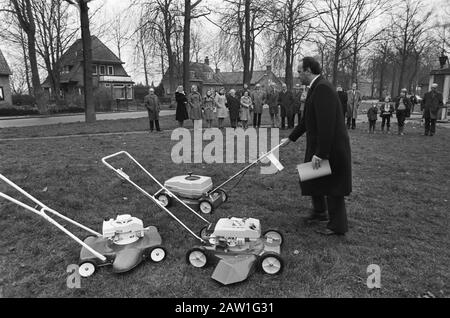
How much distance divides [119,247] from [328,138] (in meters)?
2.73

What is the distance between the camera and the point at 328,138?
4098 millimetres

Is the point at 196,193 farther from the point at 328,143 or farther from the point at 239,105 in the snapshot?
the point at 239,105

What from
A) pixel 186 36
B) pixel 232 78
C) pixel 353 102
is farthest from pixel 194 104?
pixel 232 78

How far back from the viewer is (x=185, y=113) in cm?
1489

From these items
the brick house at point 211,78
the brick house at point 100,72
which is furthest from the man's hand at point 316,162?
the brick house at point 211,78

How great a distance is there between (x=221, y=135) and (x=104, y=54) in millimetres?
46814

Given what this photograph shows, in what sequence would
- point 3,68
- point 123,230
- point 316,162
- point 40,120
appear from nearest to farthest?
point 123,230, point 316,162, point 40,120, point 3,68

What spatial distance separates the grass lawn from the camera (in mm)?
3445

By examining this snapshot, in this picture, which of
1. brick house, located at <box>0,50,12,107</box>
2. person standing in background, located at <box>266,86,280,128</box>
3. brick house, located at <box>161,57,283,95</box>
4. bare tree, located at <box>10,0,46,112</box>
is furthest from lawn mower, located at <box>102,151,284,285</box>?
brick house, located at <box>161,57,283,95</box>

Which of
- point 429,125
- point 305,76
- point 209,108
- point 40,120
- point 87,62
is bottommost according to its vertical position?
point 40,120

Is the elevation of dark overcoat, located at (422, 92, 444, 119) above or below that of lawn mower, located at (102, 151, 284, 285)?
above

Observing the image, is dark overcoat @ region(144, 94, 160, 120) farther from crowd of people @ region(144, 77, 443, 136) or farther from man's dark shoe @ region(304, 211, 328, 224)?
man's dark shoe @ region(304, 211, 328, 224)

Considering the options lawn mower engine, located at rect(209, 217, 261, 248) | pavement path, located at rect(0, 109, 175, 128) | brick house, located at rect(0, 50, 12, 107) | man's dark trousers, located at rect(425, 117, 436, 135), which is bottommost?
lawn mower engine, located at rect(209, 217, 261, 248)

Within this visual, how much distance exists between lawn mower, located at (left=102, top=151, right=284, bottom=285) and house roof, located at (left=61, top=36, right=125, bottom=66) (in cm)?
5245
